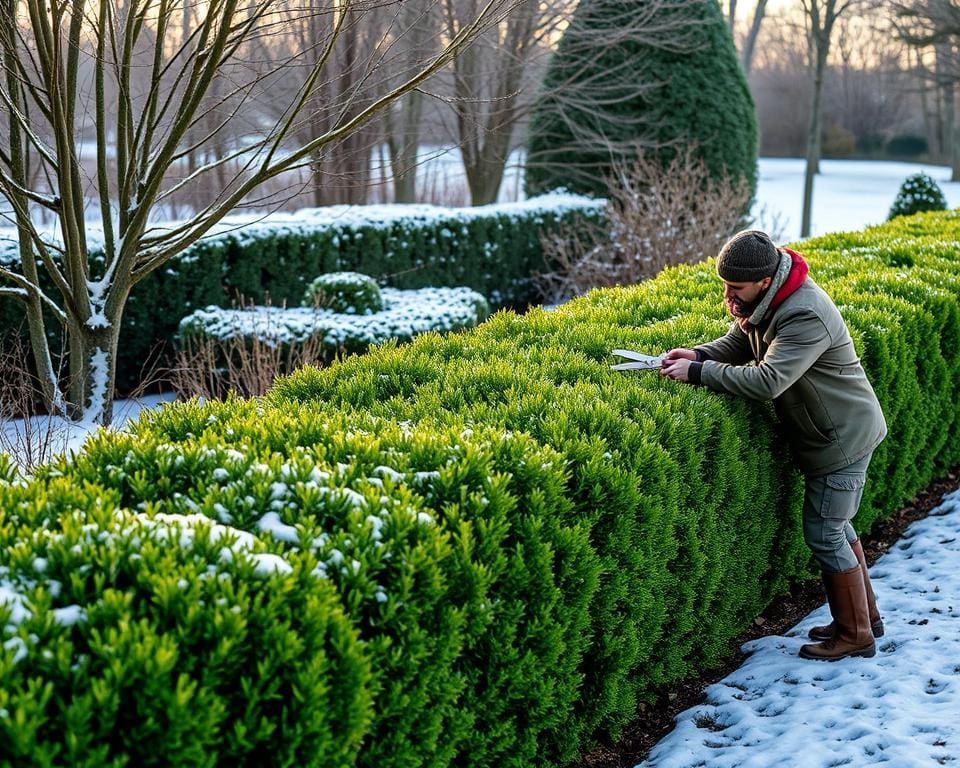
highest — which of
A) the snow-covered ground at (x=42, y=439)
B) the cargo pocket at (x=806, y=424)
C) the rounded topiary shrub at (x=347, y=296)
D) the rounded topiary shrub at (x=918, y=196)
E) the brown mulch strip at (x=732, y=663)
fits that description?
the rounded topiary shrub at (x=918, y=196)

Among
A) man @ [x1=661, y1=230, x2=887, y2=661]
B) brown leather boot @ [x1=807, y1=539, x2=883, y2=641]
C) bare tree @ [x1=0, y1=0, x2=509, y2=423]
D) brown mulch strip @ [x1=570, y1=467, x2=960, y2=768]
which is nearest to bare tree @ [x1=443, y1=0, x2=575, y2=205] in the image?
bare tree @ [x1=0, y1=0, x2=509, y2=423]

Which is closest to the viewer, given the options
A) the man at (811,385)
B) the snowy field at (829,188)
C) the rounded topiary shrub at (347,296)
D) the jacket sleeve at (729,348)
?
the man at (811,385)

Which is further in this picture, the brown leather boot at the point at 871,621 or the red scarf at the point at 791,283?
the brown leather boot at the point at 871,621

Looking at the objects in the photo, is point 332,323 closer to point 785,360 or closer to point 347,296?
point 347,296

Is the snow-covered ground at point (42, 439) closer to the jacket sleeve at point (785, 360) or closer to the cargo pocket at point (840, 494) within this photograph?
the jacket sleeve at point (785, 360)

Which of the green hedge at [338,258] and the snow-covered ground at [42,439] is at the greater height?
the green hedge at [338,258]

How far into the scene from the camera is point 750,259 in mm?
3543

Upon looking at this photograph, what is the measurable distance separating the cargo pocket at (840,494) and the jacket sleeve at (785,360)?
1.68 feet

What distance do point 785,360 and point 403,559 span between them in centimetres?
193

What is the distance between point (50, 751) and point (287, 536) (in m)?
0.74

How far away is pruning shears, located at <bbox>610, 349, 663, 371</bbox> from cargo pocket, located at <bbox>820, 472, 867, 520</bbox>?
845 mm

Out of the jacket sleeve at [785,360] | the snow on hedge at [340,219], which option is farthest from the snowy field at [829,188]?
the jacket sleeve at [785,360]

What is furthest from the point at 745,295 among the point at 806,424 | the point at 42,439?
the point at 42,439

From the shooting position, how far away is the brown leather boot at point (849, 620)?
381 centimetres
